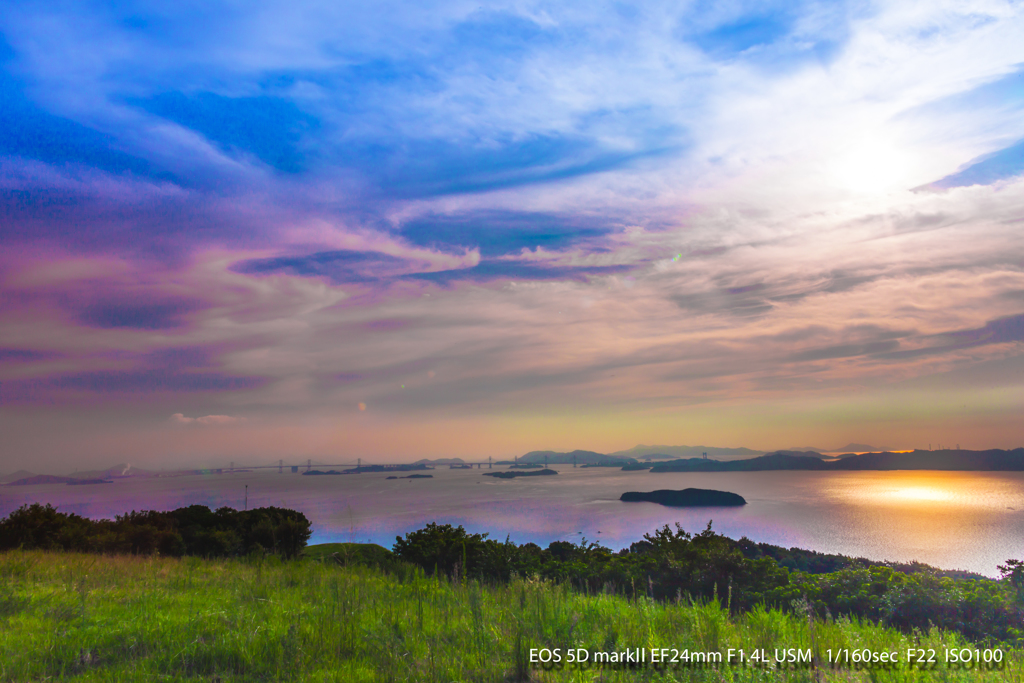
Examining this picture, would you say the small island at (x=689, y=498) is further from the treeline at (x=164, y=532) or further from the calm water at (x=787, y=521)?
the treeline at (x=164, y=532)

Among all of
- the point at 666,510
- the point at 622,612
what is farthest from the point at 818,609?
the point at 666,510

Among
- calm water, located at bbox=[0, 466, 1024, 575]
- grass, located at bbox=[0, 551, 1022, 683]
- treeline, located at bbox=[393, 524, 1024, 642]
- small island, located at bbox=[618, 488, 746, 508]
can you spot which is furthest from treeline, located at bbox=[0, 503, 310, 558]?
small island, located at bbox=[618, 488, 746, 508]

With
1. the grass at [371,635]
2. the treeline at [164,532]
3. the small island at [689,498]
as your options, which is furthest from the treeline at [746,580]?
the small island at [689,498]

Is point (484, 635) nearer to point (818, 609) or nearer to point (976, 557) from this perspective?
point (818, 609)

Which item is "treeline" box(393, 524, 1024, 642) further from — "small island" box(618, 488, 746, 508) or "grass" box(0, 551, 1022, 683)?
"small island" box(618, 488, 746, 508)

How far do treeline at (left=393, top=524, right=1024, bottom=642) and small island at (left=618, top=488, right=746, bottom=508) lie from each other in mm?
64480

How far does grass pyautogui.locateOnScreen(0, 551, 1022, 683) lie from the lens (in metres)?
4.57

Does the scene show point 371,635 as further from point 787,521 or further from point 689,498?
point 689,498

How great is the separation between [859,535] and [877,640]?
4065 cm

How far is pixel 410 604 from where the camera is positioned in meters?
7.03

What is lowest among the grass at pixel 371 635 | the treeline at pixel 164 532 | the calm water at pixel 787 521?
the calm water at pixel 787 521

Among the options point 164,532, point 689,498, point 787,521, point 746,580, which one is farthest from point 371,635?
point 689,498

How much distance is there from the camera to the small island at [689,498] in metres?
72.2

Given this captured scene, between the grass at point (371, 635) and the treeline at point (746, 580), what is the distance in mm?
918
